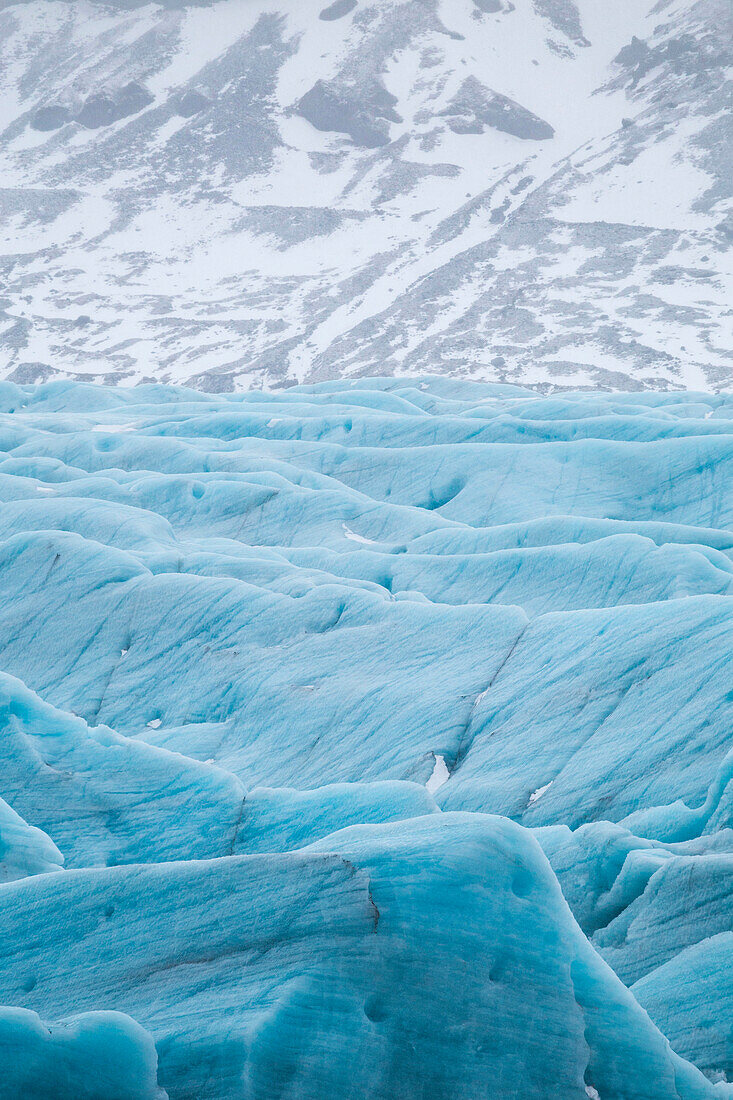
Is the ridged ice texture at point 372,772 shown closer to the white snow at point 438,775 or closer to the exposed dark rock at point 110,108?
the white snow at point 438,775

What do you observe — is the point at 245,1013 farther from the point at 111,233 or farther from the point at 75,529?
the point at 111,233

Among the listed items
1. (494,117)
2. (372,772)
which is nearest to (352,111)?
(494,117)

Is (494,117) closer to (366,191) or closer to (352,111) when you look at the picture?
(352,111)

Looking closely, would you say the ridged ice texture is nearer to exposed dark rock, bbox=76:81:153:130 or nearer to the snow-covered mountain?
the snow-covered mountain

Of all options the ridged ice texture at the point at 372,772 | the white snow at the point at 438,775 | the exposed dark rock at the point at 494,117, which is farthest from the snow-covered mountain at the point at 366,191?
the white snow at the point at 438,775

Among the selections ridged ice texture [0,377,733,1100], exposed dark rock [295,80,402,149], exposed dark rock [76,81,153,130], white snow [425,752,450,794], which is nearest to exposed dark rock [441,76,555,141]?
exposed dark rock [295,80,402,149]

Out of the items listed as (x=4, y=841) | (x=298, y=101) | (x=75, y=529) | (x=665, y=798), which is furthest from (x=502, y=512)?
(x=298, y=101)
